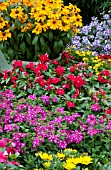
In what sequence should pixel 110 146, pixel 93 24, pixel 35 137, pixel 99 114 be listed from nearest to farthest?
1. pixel 35 137
2. pixel 110 146
3. pixel 99 114
4. pixel 93 24

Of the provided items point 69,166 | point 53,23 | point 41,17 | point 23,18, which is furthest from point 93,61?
point 69,166

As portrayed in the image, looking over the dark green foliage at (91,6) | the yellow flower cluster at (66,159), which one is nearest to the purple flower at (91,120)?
the yellow flower cluster at (66,159)

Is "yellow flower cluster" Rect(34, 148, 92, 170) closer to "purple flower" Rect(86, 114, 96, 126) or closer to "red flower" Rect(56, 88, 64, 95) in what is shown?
"purple flower" Rect(86, 114, 96, 126)

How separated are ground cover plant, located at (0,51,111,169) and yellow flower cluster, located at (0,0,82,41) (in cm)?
30

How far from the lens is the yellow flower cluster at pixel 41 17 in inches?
157

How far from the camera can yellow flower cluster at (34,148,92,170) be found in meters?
2.48

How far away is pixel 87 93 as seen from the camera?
3.58m

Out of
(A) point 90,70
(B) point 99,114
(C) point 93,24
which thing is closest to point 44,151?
(B) point 99,114

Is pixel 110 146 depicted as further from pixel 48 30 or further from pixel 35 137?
pixel 48 30

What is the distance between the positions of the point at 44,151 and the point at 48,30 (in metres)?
1.52

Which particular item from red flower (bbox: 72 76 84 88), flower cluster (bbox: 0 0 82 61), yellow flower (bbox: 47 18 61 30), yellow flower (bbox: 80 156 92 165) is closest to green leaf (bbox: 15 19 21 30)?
flower cluster (bbox: 0 0 82 61)

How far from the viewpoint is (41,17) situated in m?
3.99

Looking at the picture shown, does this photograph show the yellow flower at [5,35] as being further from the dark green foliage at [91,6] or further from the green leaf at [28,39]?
the dark green foliage at [91,6]

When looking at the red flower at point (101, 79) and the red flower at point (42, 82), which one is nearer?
the red flower at point (42, 82)
